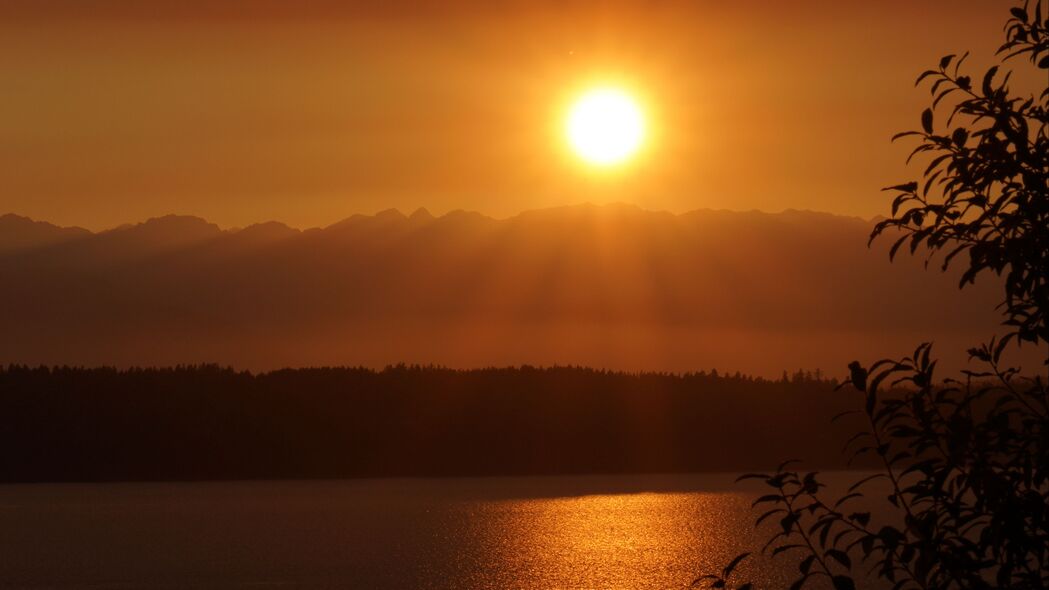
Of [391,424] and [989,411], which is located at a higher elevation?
[391,424]

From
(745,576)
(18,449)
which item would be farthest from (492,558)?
(18,449)

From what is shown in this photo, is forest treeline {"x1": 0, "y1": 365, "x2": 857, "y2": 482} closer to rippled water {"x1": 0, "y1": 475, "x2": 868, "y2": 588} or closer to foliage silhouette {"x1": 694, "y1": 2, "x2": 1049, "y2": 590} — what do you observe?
rippled water {"x1": 0, "y1": 475, "x2": 868, "y2": 588}

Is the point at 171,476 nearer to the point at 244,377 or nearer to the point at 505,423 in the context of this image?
the point at 244,377

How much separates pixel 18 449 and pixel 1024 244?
167 ft

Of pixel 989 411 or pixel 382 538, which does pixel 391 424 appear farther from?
pixel 989 411

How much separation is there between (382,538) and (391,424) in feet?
99.8

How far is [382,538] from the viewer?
24.3m

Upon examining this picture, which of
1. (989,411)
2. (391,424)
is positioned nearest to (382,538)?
(989,411)

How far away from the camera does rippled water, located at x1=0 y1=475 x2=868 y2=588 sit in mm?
19219

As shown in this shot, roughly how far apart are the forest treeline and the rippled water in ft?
42.1

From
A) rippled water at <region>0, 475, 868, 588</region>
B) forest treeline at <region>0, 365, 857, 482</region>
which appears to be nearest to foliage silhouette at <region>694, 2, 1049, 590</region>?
rippled water at <region>0, 475, 868, 588</region>

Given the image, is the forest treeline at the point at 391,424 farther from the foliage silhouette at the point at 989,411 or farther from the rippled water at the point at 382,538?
the foliage silhouette at the point at 989,411

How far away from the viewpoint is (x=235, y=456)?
170 ft

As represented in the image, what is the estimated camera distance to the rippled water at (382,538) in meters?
19.2
